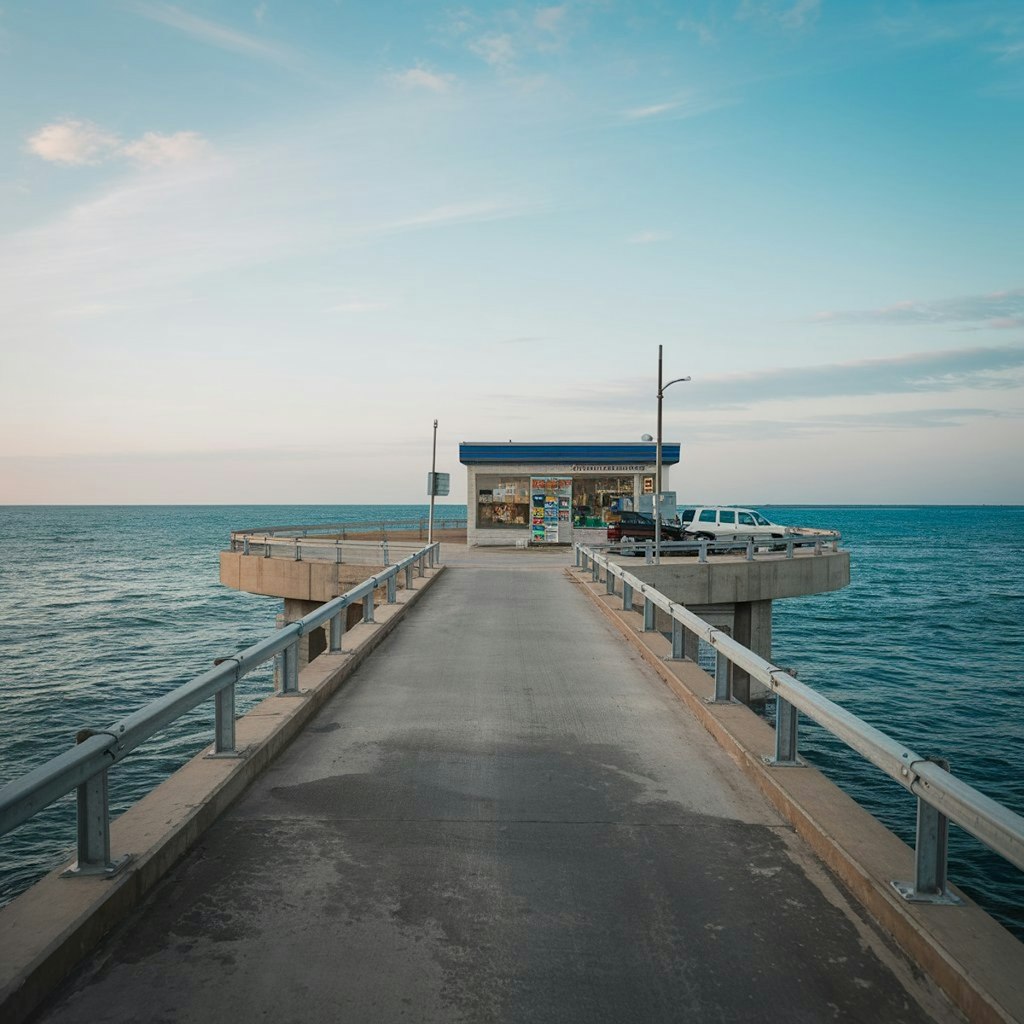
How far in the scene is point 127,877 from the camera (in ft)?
14.7

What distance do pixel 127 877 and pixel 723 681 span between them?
5616mm

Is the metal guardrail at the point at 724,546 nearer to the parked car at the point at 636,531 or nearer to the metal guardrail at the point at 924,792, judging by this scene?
the parked car at the point at 636,531

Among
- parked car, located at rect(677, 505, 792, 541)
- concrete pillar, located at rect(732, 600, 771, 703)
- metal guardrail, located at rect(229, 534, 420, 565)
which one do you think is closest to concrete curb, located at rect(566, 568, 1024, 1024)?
concrete pillar, located at rect(732, 600, 771, 703)

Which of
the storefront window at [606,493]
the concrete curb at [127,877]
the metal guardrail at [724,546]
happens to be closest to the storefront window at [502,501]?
the storefront window at [606,493]

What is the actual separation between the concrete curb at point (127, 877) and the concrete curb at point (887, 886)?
3.71 meters

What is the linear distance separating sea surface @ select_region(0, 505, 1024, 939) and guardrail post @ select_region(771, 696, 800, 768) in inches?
38.8

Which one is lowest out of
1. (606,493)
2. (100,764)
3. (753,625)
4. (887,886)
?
(753,625)

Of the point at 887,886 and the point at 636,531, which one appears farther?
the point at 636,531

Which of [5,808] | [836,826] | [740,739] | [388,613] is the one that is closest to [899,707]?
[388,613]

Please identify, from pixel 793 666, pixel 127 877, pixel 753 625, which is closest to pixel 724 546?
pixel 753 625

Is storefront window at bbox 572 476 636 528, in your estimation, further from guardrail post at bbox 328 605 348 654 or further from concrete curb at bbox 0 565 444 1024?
concrete curb at bbox 0 565 444 1024

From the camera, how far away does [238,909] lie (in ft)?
14.7

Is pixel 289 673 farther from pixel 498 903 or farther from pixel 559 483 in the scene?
pixel 559 483

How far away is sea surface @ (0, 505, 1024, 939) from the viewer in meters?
16.3
